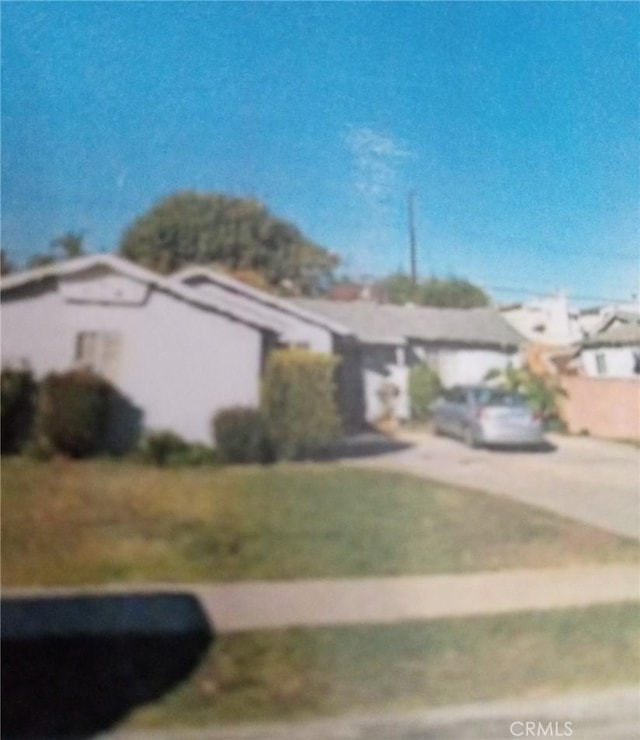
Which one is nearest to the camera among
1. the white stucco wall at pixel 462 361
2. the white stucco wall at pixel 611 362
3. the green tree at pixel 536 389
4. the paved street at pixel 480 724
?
the paved street at pixel 480 724

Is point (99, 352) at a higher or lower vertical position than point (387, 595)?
higher

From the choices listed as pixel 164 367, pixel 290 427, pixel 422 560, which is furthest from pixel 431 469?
pixel 164 367

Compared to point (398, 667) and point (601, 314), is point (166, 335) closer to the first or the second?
point (398, 667)

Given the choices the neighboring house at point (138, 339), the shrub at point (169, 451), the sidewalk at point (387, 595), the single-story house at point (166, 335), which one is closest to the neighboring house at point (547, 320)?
the single-story house at point (166, 335)

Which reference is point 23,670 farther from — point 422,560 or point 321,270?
point 321,270

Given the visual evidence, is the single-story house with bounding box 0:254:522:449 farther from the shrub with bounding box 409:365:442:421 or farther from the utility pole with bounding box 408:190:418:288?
the utility pole with bounding box 408:190:418:288

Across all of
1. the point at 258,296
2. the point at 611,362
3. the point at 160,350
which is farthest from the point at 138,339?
the point at 611,362

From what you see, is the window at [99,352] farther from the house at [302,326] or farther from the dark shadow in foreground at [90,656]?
the dark shadow in foreground at [90,656]
